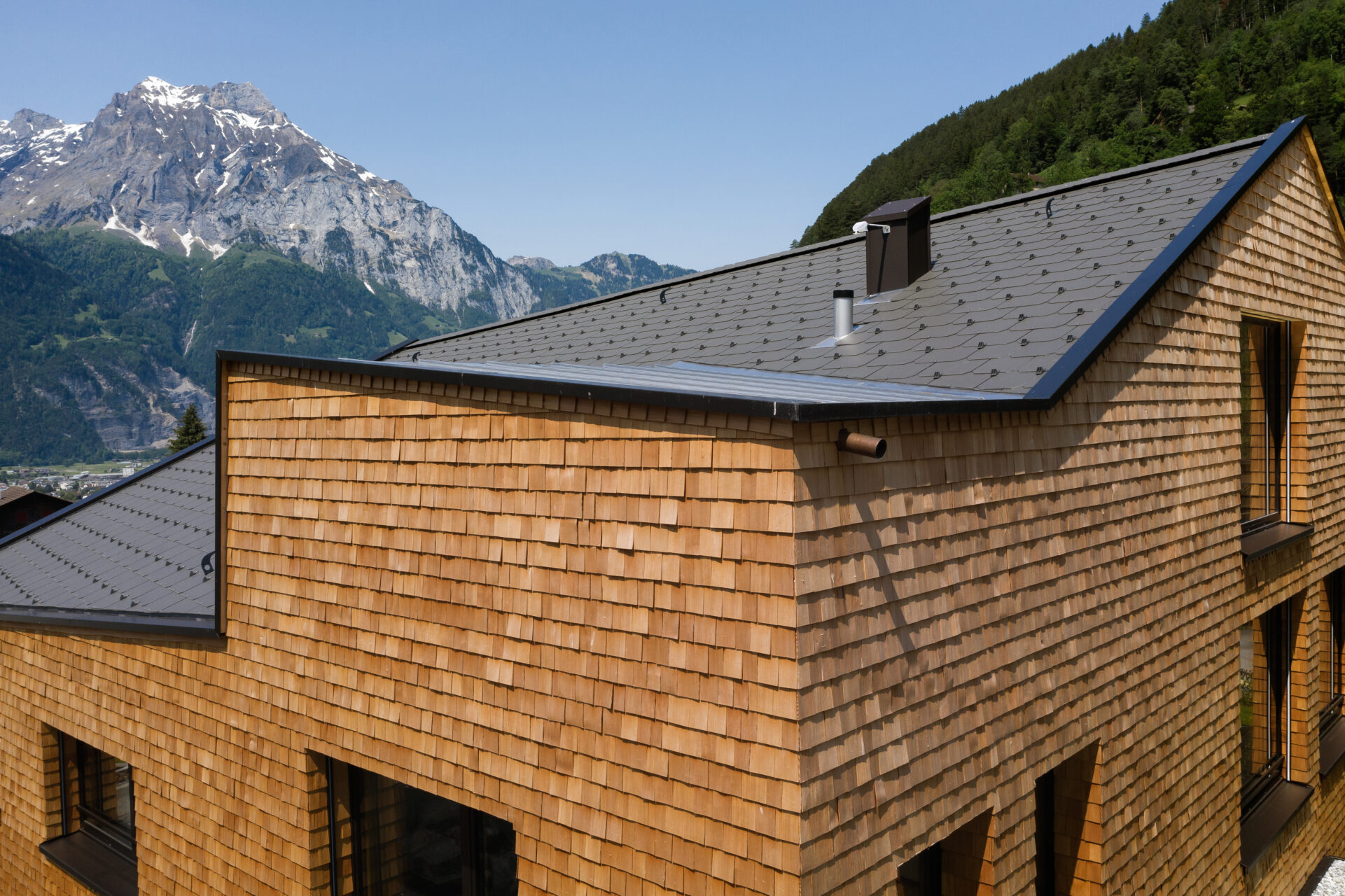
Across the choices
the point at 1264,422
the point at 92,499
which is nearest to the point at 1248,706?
the point at 1264,422

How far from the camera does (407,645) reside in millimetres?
4965

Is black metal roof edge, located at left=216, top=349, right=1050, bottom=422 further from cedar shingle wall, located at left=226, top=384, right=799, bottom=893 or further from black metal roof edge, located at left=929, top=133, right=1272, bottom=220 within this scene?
black metal roof edge, located at left=929, top=133, right=1272, bottom=220

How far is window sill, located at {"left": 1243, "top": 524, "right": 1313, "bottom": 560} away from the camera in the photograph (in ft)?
24.4

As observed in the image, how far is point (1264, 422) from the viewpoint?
8617mm

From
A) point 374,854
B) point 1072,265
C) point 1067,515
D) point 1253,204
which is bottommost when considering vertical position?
point 374,854

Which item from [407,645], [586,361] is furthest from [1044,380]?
[586,361]

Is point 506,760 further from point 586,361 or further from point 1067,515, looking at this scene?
point 586,361

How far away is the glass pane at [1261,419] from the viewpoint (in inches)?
319

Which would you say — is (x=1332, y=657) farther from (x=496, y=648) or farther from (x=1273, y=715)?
(x=496, y=648)

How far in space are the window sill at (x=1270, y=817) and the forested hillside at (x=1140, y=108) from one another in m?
62.6

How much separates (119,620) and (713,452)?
18.4 ft

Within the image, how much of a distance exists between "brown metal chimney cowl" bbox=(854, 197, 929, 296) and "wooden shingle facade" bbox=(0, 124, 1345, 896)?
1287mm

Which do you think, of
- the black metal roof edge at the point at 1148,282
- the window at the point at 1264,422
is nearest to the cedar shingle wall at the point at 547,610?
the black metal roof edge at the point at 1148,282

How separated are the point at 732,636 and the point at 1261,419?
7.39 meters
